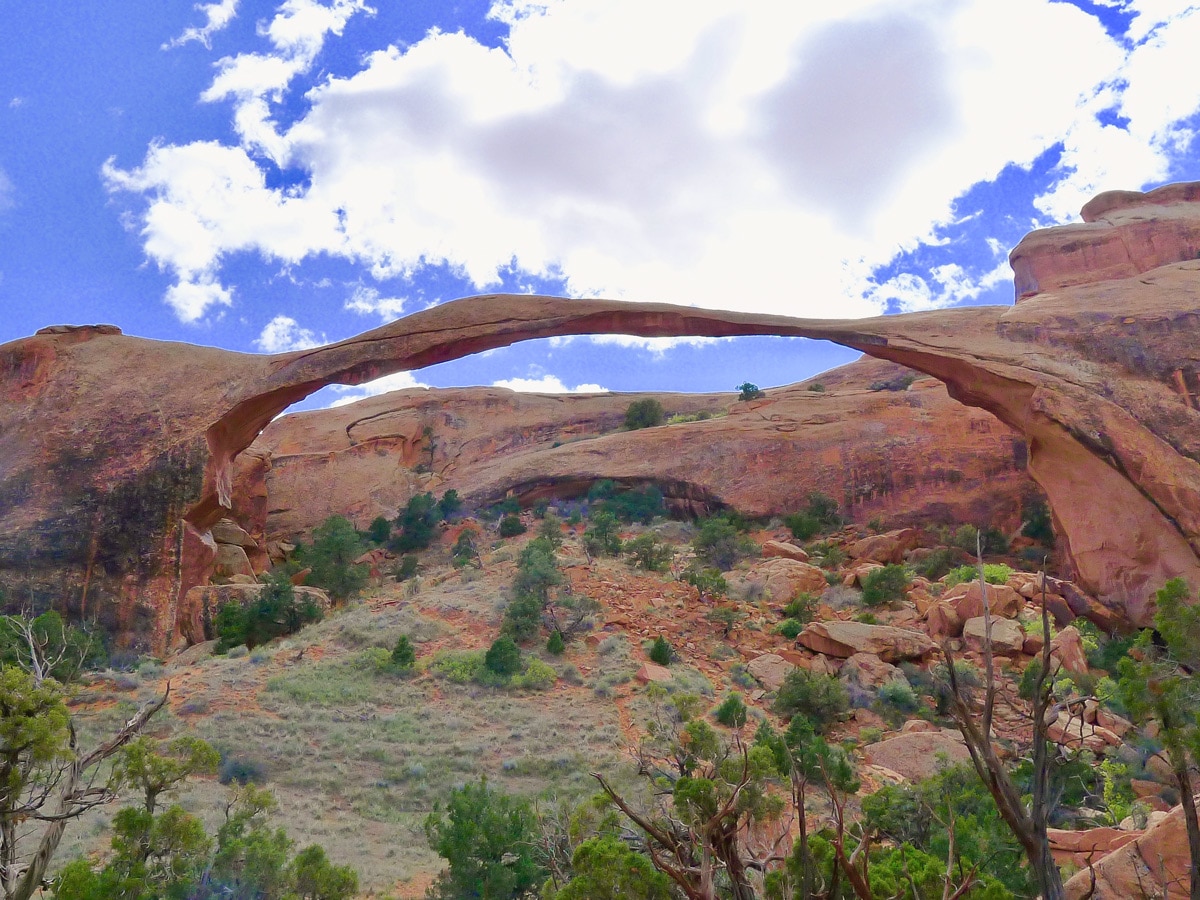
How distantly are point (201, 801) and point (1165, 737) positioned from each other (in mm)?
8195

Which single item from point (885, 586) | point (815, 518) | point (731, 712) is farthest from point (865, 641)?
point (815, 518)

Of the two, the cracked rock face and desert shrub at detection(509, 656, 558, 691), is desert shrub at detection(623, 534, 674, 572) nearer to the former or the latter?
desert shrub at detection(509, 656, 558, 691)

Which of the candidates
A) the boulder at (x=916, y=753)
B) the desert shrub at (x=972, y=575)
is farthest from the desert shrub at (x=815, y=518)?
the boulder at (x=916, y=753)

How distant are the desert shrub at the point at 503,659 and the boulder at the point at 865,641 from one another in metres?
4.44

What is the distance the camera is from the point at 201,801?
8.02 metres

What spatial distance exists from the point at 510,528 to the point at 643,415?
421 inches

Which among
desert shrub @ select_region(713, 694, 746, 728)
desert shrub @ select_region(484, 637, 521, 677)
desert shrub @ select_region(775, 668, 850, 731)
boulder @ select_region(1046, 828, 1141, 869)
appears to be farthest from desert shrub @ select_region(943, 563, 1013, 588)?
boulder @ select_region(1046, 828, 1141, 869)

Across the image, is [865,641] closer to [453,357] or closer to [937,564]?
[937,564]

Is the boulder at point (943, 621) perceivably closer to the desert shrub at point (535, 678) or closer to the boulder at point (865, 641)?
the boulder at point (865, 641)

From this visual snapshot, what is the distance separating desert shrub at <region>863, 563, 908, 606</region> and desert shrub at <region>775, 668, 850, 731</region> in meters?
4.88

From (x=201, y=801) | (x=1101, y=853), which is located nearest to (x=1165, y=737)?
(x=1101, y=853)

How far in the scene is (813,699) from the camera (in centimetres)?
1032

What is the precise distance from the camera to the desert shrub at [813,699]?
403 inches

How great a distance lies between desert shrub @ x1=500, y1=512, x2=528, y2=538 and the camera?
75.3ft
